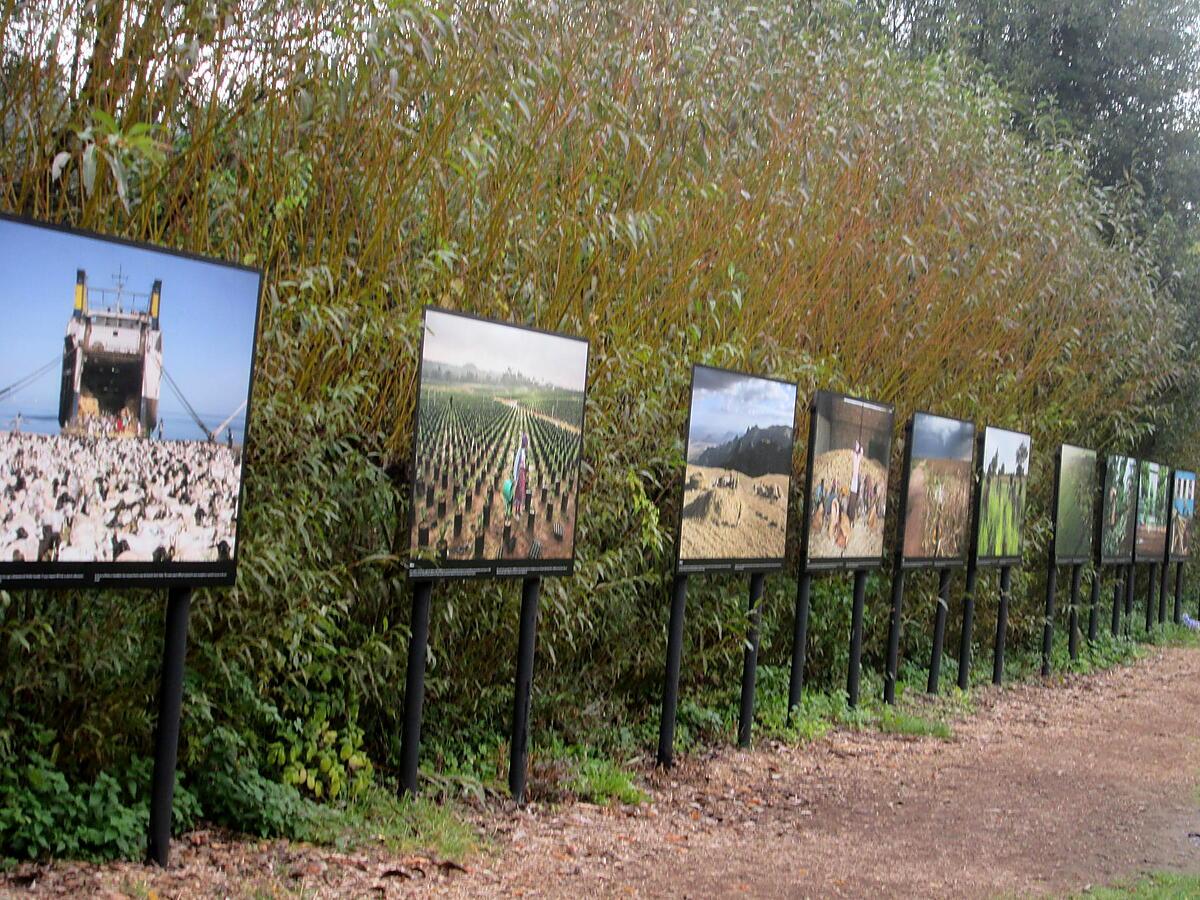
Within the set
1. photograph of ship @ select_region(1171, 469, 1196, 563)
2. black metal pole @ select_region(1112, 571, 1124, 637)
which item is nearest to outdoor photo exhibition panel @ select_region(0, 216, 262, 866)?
black metal pole @ select_region(1112, 571, 1124, 637)

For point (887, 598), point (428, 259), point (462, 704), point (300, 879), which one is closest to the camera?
point (300, 879)

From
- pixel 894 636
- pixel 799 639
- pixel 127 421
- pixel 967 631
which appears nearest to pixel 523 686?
pixel 127 421

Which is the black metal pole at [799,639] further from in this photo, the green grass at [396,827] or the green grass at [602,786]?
the green grass at [396,827]

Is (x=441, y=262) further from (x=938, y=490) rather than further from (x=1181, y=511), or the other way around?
(x=1181, y=511)

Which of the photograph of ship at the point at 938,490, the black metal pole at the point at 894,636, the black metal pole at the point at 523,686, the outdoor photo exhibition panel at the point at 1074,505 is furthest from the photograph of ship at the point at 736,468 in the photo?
the outdoor photo exhibition panel at the point at 1074,505

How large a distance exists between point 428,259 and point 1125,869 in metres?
3.43

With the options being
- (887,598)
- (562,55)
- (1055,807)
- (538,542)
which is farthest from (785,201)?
(887,598)

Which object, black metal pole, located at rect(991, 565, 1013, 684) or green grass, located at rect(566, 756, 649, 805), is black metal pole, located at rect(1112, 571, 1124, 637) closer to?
black metal pole, located at rect(991, 565, 1013, 684)

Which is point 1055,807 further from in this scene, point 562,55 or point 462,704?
point 562,55

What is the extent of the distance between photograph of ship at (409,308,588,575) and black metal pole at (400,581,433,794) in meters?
0.13

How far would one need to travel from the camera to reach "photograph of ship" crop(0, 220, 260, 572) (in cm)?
334

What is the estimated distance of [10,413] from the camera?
331 cm

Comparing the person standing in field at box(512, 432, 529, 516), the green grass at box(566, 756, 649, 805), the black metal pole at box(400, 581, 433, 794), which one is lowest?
the green grass at box(566, 756, 649, 805)

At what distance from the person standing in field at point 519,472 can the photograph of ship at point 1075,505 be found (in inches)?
283
